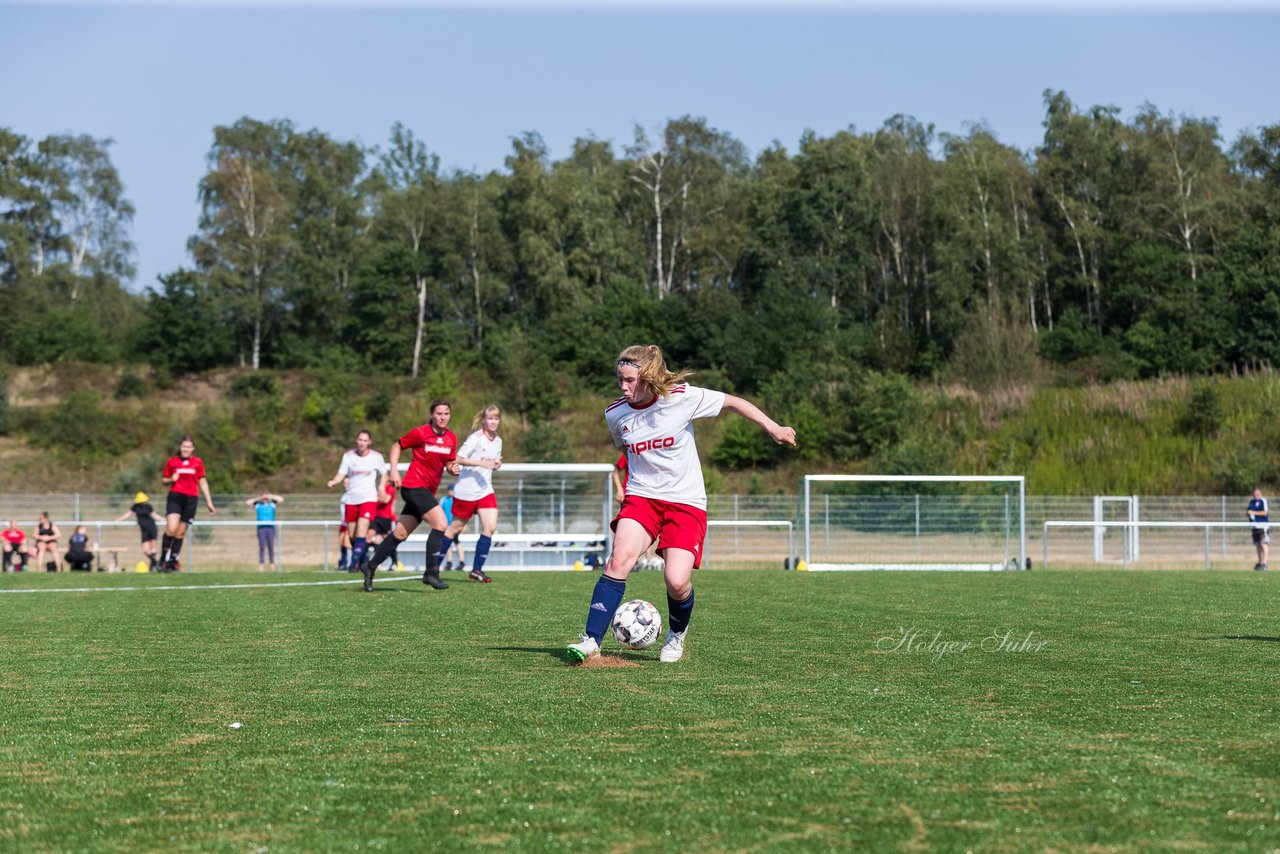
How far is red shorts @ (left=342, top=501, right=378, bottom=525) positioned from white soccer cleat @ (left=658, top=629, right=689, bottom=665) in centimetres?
1445

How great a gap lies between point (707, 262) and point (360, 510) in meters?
52.0

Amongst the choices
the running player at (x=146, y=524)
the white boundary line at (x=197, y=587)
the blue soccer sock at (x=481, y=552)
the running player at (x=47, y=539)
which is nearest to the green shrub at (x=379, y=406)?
the running player at (x=47, y=539)

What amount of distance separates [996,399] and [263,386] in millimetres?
31934

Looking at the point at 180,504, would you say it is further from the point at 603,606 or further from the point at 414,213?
the point at 414,213

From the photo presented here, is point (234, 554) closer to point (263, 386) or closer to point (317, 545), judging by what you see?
point (317, 545)

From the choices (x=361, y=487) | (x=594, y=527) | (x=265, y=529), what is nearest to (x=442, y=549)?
(x=361, y=487)

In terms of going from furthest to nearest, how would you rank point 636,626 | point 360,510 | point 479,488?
point 360,510, point 479,488, point 636,626

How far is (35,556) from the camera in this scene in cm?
2830

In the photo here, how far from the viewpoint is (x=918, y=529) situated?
28688 mm

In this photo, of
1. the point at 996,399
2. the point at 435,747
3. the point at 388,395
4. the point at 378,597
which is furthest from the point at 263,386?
the point at 435,747

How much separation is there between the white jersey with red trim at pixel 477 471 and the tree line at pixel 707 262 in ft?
128

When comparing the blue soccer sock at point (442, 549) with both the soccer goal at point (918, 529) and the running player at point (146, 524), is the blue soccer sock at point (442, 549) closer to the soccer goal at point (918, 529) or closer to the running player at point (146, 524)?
the running player at point (146, 524)

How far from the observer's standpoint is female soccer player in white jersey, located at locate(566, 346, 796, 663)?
8.23 metres

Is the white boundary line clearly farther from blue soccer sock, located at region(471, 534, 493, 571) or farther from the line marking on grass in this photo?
blue soccer sock, located at region(471, 534, 493, 571)
